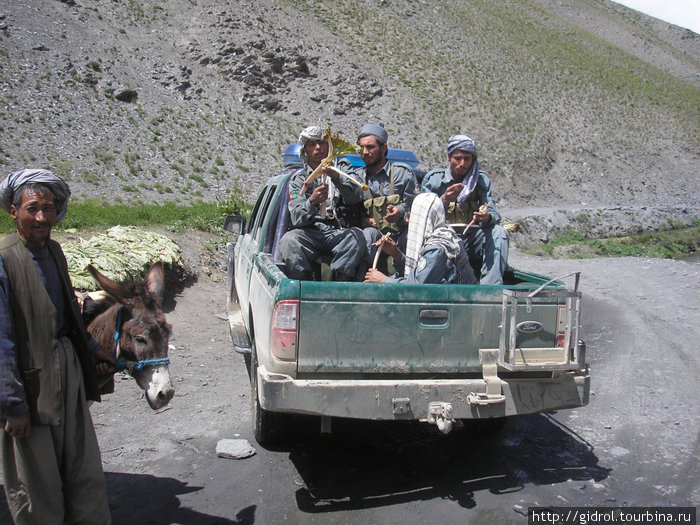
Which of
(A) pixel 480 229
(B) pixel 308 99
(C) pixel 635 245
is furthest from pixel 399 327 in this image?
(B) pixel 308 99

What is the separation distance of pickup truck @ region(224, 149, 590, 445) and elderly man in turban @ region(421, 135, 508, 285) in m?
1.20

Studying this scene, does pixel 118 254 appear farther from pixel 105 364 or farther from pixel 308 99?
pixel 308 99

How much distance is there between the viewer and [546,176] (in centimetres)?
4234

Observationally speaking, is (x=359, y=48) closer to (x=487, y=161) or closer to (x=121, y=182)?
(x=487, y=161)

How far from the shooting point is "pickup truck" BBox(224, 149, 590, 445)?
3.68m

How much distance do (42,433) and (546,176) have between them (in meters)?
43.2

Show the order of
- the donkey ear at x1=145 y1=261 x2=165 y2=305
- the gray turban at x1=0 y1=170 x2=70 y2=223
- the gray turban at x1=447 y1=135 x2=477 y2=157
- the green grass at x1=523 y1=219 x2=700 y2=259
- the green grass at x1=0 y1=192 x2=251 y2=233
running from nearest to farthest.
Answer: the gray turban at x1=0 y1=170 x2=70 y2=223, the donkey ear at x1=145 y1=261 x2=165 y2=305, the gray turban at x1=447 y1=135 x2=477 y2=157, the green grass at x1=0 y1=192 x2=251 y2=233, the green grass at x1=523 y1=219 x2=700 y2=259

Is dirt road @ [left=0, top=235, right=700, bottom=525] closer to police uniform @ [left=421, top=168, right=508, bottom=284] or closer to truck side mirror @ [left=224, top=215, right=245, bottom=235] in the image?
police uniform @ [left=421, top=168, right=508, bottom=284]

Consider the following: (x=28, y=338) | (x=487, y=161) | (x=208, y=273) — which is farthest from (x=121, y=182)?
(x=28, y=338)

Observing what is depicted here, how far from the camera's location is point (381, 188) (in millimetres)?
5520

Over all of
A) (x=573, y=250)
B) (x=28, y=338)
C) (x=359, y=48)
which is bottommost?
(x=573, y=250)

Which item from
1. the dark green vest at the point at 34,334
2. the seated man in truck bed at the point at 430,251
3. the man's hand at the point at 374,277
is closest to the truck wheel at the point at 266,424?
the man's hand at the point at 374,277

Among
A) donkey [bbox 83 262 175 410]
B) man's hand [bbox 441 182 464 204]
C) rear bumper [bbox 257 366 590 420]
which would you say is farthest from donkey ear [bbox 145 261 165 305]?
man's hand [bbox 441 182 464 204]

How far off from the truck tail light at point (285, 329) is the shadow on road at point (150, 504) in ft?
3.46
